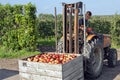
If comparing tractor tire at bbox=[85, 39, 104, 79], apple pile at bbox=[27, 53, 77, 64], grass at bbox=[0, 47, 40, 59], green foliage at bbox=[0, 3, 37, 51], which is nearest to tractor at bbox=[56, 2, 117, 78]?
tractor tire at bbox=[85, 39, 104, 79]

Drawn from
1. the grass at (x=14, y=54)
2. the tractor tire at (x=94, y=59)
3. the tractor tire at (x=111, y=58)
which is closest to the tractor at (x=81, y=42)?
the tractor tire at (x=94, y=59)

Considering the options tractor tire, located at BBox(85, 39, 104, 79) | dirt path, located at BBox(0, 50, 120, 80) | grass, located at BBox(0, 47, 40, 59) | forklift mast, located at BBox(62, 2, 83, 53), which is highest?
forklift mast, located at BBox(62, 2, 83, 53)

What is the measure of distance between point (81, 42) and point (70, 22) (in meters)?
0.77

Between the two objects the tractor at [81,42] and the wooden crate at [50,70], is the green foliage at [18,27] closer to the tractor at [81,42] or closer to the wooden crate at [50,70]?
the tractor at [81,42]

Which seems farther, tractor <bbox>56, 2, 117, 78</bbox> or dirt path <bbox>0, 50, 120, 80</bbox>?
dirt path <bbox>0, 50, 120, 80</bbox>

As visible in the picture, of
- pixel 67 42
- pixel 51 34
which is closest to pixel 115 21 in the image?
pixel 51 34

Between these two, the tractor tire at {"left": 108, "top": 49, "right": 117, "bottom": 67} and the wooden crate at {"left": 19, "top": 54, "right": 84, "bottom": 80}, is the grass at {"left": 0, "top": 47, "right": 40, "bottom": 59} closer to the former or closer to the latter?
the tractor tire at {"left": 108, "top": 49, "right": 117, "bottom": 67}

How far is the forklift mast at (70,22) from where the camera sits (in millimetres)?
8273

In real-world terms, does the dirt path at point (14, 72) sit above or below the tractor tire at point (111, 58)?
below

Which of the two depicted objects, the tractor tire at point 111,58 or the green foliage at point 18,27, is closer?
the tractor tire at point 111,58

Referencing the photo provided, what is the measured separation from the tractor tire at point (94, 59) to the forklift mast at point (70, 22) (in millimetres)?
421

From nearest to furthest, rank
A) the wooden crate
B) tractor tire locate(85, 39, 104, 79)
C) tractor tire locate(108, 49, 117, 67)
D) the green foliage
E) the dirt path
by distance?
the wooden crate, tractor tire locate(85, 39, 104, 79), the dirt path, tractor tire locate(108, 49, 117, 67), the green foliage

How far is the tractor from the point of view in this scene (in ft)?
26.9

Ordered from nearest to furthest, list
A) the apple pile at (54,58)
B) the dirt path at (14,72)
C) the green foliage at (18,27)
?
the apple pile at (54,58) → the dirt path at (14,72) → the green foliage at (18,27)
